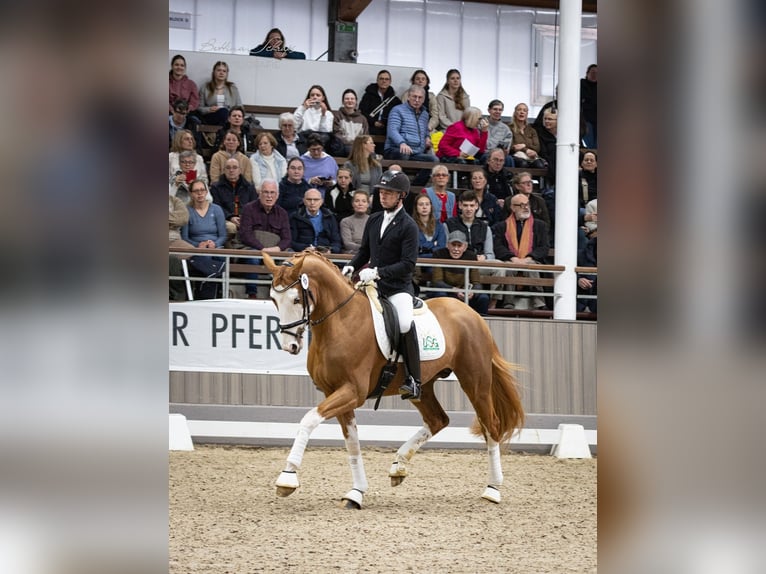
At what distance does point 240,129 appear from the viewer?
1138cm

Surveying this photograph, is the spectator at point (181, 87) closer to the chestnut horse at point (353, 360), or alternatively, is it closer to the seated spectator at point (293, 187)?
the seated spectator at point (293, 187)

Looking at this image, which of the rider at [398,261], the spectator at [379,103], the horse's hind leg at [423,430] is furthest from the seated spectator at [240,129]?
the horse's hind leg at [423,430]

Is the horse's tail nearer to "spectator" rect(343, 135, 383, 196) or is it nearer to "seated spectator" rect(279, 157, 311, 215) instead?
"seated spectator" rect(279, 157, 311, 215)

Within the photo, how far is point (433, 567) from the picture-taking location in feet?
14.5

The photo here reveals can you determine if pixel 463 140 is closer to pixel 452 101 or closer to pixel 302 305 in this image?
pixel 452 101

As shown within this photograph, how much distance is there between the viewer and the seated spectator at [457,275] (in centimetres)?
978

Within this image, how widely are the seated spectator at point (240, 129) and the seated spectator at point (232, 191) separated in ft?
3.19

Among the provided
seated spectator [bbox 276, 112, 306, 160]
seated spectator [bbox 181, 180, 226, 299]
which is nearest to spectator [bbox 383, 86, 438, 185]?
seated spectator [bbox 276, 112, 306, 160]

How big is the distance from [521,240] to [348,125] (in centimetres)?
276

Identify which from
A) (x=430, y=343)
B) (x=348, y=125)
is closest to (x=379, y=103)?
(x=348, y=125)

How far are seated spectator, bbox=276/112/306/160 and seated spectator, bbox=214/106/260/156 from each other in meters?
0.39
